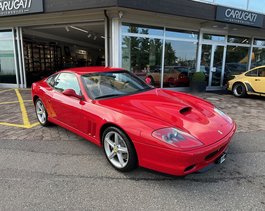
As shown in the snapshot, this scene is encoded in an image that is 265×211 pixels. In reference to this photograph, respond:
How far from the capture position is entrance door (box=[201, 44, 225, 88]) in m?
10.5

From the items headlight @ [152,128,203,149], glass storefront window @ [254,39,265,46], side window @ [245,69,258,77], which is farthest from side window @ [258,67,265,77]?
headlight @ [152,128,203,149]

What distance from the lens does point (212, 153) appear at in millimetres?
2623

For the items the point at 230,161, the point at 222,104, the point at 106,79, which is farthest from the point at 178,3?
the point at 230,161

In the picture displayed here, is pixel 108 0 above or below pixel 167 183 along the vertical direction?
above

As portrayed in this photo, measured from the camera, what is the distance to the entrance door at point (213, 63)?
34.5 ft

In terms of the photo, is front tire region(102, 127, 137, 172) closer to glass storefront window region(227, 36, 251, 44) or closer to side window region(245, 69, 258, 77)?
side window region(245, 69, 258, 77)

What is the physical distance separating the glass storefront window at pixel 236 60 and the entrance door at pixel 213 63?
49cm

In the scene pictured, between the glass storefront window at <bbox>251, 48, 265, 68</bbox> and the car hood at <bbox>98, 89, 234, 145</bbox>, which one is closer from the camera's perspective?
the car hood at <bbox>98, 89, 234, 145</bbox>

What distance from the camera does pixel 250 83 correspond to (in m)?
8.63

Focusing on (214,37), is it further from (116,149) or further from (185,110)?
(116,149)

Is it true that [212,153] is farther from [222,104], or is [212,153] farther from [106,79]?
[222,104]

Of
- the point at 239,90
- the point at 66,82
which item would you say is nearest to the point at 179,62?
the point at 239,90

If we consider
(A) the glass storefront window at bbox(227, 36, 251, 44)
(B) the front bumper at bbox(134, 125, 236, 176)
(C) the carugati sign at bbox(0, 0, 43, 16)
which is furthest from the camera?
(A) the glass storefront window at bbox(227, 36, 251, 44)

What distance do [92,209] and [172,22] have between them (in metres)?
8.51
